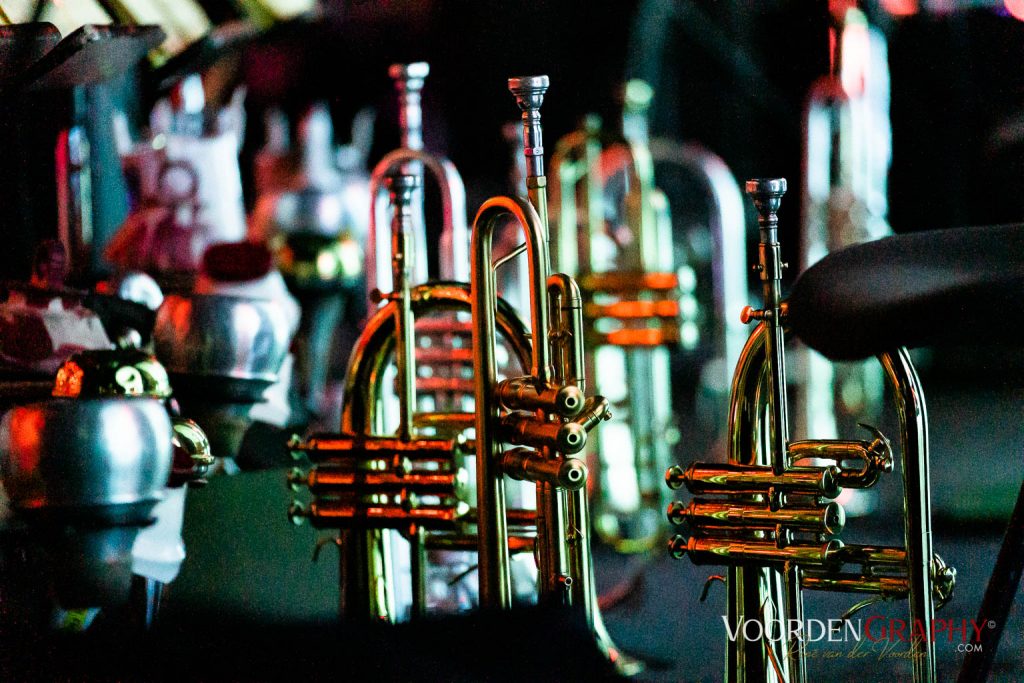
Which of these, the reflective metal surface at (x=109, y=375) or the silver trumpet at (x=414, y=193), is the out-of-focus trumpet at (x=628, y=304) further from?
the reflective metal surface at (x=109, y=375)

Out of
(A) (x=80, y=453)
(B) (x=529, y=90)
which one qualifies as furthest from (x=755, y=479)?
(A) (x=80, y=453)

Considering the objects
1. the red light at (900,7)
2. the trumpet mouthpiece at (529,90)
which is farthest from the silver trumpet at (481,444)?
the red light at (900,7)

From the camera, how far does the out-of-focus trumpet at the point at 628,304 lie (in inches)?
78.4

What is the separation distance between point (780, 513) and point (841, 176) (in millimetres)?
1739

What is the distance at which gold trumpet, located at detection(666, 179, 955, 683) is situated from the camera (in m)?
0.78

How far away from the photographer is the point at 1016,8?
1148mm

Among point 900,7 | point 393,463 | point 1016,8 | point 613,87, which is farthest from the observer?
point 613,87

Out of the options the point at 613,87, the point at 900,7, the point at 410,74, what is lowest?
the point at 410,74

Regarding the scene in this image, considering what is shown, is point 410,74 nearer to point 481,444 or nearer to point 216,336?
point 216,336

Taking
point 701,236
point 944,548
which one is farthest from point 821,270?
point 701,236

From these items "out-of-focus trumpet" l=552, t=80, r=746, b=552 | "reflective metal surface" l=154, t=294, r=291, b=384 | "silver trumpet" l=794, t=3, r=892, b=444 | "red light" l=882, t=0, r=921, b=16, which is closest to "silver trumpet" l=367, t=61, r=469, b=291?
"reflective metal surface" l=154, t=294, r=291, b=384

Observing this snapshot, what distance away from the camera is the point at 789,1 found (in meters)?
2.46

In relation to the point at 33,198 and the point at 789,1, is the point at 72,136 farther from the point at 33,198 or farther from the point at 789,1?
the point at 789,1

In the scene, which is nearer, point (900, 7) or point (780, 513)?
point (780, 513)
